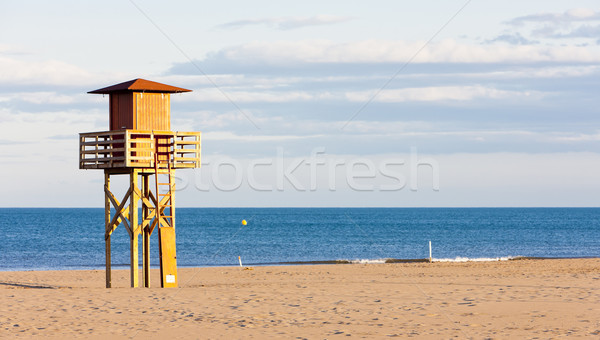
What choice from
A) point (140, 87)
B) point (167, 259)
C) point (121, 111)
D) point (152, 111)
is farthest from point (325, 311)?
point (121, 111)

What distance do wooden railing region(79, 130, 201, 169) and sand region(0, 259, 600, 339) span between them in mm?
3933

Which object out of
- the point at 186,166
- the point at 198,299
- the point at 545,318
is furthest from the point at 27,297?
the point at 545,318

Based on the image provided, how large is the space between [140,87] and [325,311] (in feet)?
30.9

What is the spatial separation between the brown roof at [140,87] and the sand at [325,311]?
5.98 m

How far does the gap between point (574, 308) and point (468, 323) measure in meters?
3.07

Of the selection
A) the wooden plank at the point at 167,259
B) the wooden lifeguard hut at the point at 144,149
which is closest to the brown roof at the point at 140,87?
the wooden lifeguard hut at the point at 144,149

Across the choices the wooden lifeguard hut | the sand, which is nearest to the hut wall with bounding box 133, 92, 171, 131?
the wooden lifeguard hut

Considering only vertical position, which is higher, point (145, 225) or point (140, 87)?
point (140, 87)

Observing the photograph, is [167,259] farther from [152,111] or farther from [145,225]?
[152,111]

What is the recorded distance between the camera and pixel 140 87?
2069 cm

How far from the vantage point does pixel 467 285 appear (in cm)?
2019

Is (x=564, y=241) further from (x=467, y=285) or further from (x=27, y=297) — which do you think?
(x=27, y=297)

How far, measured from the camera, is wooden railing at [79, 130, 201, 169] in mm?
20445

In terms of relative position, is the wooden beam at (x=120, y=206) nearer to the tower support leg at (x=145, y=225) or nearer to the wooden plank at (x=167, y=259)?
the tower support leg at (x=145, y=225)
